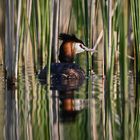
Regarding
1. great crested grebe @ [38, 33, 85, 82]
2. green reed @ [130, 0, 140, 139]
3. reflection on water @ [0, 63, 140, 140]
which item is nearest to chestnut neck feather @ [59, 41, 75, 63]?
great crested grebe @ [38, 33, 85, 82]

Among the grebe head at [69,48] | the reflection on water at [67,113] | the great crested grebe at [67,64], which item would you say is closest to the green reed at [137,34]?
the reflection on water at [67,113]

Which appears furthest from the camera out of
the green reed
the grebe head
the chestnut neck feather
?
the chestnut neck feather

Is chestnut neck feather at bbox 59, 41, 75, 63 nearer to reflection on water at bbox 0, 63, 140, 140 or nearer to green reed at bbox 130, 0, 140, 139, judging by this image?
reflection on water at bbox 0, 63, 140, 140

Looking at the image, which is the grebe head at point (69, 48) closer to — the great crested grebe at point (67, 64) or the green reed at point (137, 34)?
the great crested grebe at point (67, 64)

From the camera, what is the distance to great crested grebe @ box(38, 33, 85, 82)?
27.4ft

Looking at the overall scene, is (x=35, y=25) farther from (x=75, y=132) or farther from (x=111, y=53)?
Answer: (x=75, y=132)

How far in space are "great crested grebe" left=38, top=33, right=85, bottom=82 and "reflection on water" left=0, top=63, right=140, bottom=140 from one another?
52cm

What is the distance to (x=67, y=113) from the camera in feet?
19.3

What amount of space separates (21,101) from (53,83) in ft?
4.80

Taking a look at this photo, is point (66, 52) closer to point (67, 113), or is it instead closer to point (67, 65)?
point (67, 65)

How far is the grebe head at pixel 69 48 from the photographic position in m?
9.00

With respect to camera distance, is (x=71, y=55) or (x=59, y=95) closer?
(x=59, y=95)

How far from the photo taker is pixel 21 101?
21.5ft

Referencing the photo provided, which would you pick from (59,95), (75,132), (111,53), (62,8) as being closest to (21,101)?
(59,95)
